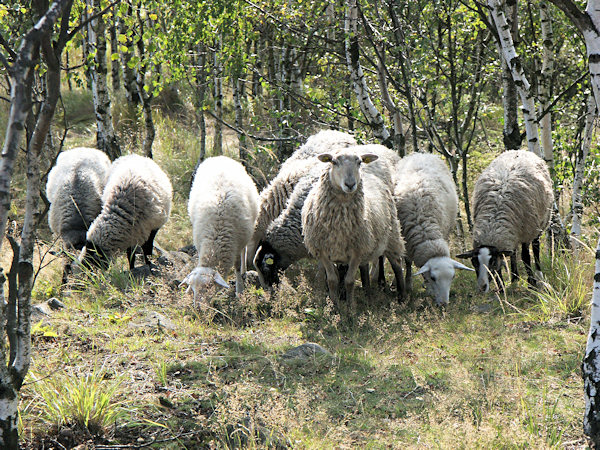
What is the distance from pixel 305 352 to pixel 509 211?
Result: 323cm

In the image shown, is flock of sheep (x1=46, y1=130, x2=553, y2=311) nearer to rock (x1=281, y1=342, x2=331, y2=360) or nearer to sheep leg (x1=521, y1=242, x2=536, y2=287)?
sheep leg (x1=521, y1=242, x2=536, y2=287)

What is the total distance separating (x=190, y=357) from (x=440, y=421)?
1978 mm

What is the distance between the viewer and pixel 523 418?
3.44m

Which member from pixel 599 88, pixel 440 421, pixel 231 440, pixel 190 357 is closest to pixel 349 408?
pixel 440 421

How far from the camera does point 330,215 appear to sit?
594 cm

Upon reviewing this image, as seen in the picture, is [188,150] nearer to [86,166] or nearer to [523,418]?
[86,166]

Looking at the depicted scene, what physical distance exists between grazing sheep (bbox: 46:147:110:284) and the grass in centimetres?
113

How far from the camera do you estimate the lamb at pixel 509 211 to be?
6.76 metres

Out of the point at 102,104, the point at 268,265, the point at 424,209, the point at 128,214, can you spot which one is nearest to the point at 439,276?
the point at 424,209

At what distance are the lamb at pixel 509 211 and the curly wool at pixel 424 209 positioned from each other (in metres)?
0.35

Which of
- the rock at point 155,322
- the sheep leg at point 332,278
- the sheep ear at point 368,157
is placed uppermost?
the sheep ear at point 368,157

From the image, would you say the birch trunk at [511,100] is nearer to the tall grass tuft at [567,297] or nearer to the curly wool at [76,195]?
the tall grass tuft at [567,297]

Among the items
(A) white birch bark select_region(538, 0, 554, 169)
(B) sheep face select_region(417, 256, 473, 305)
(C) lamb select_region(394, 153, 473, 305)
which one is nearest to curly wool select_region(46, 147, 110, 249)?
(C) lamb select_region(394, 153, 473, 305)

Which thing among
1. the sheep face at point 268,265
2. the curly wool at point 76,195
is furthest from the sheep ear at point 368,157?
the curly wool at point 76,195
